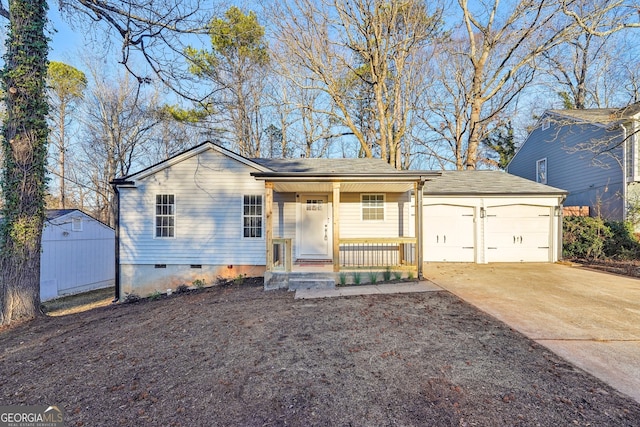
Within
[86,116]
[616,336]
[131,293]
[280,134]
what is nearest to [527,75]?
[280,134]

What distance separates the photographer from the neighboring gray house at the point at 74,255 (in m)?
12.2

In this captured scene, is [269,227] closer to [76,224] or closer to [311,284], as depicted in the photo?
[311,284]

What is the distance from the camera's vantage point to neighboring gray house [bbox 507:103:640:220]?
1062 centimetres

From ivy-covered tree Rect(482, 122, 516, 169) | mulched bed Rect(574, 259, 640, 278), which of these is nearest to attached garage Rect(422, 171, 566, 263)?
mulched bed Rect(574, 259, 640, 278)

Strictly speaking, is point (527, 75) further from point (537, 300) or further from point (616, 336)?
point (616, 336)

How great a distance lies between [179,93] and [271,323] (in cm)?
544

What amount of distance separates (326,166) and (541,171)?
1225 centimetres

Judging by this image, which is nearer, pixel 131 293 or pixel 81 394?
pixel 81 394

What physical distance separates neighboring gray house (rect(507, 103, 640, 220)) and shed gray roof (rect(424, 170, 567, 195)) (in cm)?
180

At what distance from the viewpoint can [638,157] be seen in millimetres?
10539

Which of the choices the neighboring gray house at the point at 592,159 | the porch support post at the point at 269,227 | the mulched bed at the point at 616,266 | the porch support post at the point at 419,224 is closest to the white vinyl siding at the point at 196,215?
the porch support post at the point at 269,227

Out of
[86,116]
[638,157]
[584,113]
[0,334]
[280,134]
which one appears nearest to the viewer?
[0,334]

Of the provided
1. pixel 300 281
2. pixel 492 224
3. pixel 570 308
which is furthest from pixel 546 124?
pixel 300 281

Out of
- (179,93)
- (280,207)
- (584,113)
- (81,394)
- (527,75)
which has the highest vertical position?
(527,75)
